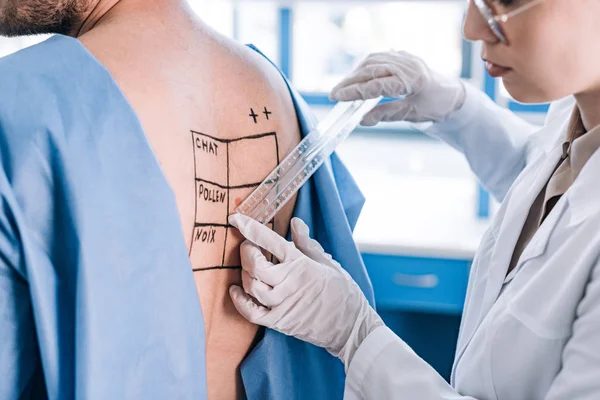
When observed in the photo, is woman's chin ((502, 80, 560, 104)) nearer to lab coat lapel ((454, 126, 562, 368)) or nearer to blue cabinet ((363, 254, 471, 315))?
lab coat lapel ((454, 126, 562, 368))

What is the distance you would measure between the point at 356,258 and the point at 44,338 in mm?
582

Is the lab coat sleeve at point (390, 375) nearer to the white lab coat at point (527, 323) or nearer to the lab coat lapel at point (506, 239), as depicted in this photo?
the white lab coat at point (527, 323)

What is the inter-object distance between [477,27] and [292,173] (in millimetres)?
335

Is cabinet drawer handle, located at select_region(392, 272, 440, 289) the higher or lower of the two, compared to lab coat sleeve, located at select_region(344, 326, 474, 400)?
lower

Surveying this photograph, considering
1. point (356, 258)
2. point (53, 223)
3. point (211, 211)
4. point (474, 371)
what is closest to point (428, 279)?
point (356, 258)

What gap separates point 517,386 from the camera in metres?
0.92

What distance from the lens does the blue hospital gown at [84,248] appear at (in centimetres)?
73

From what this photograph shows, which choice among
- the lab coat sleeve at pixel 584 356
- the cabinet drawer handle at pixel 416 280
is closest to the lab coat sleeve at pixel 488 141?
the cabinet drawer handle at pixel 416 280

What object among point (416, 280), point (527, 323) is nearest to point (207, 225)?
point (527, 323)

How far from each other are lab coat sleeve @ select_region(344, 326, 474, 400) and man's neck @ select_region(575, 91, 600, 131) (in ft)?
1.40

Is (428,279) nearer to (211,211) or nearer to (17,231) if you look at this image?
(211,211)

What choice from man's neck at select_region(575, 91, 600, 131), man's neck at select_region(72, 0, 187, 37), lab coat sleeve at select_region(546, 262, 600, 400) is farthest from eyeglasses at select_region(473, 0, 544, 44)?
man's neck at select_region(72, 0, 187, 37)

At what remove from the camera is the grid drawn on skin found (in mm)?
913

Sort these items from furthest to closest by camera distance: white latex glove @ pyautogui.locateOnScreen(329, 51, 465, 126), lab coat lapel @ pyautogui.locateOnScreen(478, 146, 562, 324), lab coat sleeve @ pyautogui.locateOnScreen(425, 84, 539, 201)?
lab coat sleeve @ pyautogui.locateOnScreen(425, 84, 539, 201), white latex glove @ pyautogui.locateOnScreen(329, 51, 465, 126), lab coat lapel @ pyautogui.locateOnScreen(478, 146, 562, 324)
